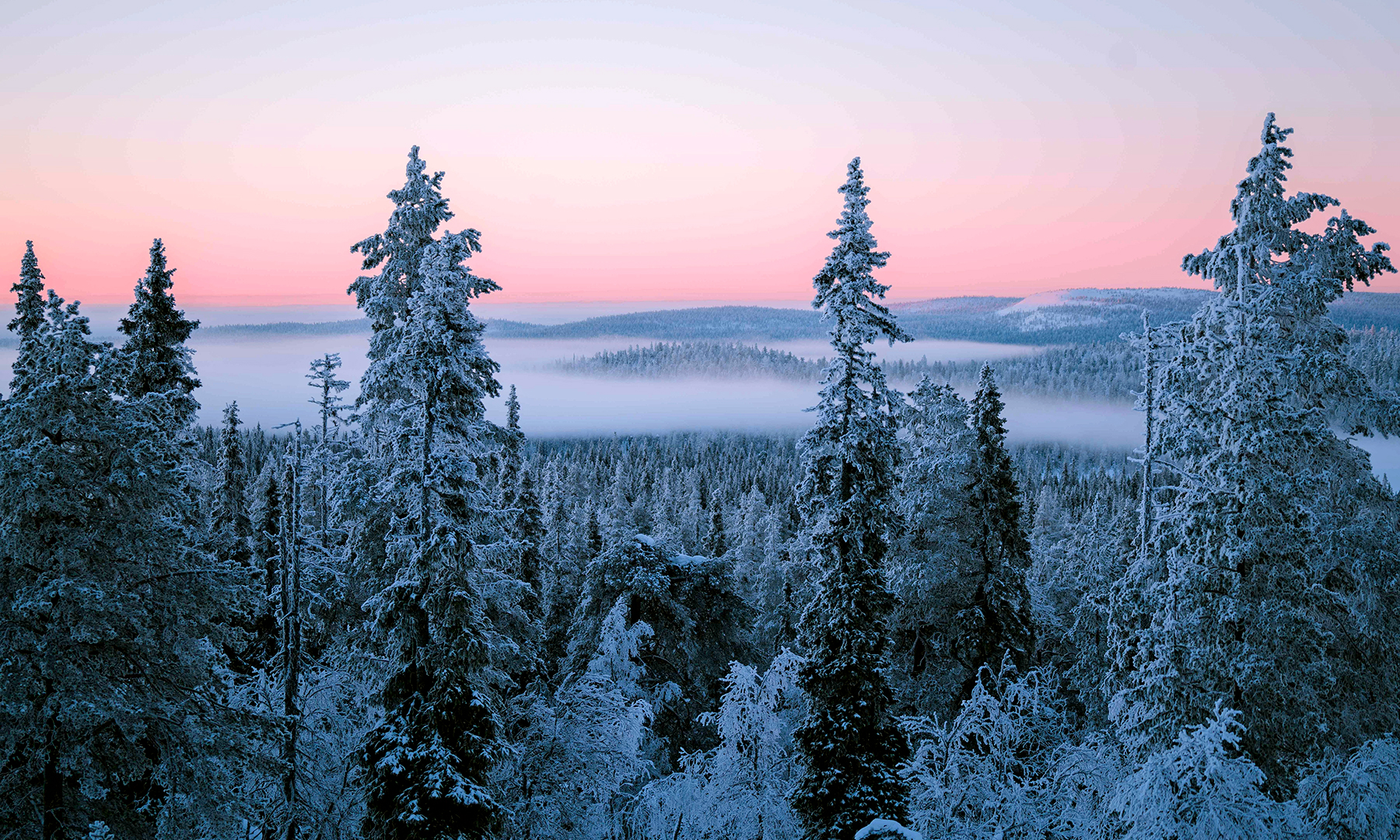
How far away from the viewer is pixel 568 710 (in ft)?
63.8

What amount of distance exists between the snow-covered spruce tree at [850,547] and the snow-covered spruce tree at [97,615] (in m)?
11.1

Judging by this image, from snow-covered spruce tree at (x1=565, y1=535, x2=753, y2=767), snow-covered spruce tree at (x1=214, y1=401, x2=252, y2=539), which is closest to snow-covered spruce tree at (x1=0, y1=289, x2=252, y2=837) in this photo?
snow-covered spruce tree at (x1=565, y1=535, x2=753, y2=767)

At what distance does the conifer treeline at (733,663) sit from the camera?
11.2 m

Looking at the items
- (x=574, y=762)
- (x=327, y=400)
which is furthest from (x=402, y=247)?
(x=574, y=762)

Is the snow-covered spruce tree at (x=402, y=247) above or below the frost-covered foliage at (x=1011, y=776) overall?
above

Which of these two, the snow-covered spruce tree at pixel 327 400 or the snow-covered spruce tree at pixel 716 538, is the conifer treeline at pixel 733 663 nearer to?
the snow-covered spruce tree at pixel 327 400

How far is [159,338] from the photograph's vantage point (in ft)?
65.4

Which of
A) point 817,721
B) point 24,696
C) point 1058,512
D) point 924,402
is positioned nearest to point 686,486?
point 1058,512

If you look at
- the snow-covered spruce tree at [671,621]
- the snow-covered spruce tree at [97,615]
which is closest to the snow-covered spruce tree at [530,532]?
the snow-covered spruce tree at [671,621]

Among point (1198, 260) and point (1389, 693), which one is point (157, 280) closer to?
point (1198, 260)

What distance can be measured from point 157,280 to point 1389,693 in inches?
1084

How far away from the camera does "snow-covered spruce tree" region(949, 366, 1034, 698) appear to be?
23609mm

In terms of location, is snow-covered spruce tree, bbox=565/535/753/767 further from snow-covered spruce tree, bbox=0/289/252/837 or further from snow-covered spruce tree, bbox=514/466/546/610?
snow-covered spruce tree, bbox=0/289/252/837

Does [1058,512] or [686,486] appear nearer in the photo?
[1058,512]
